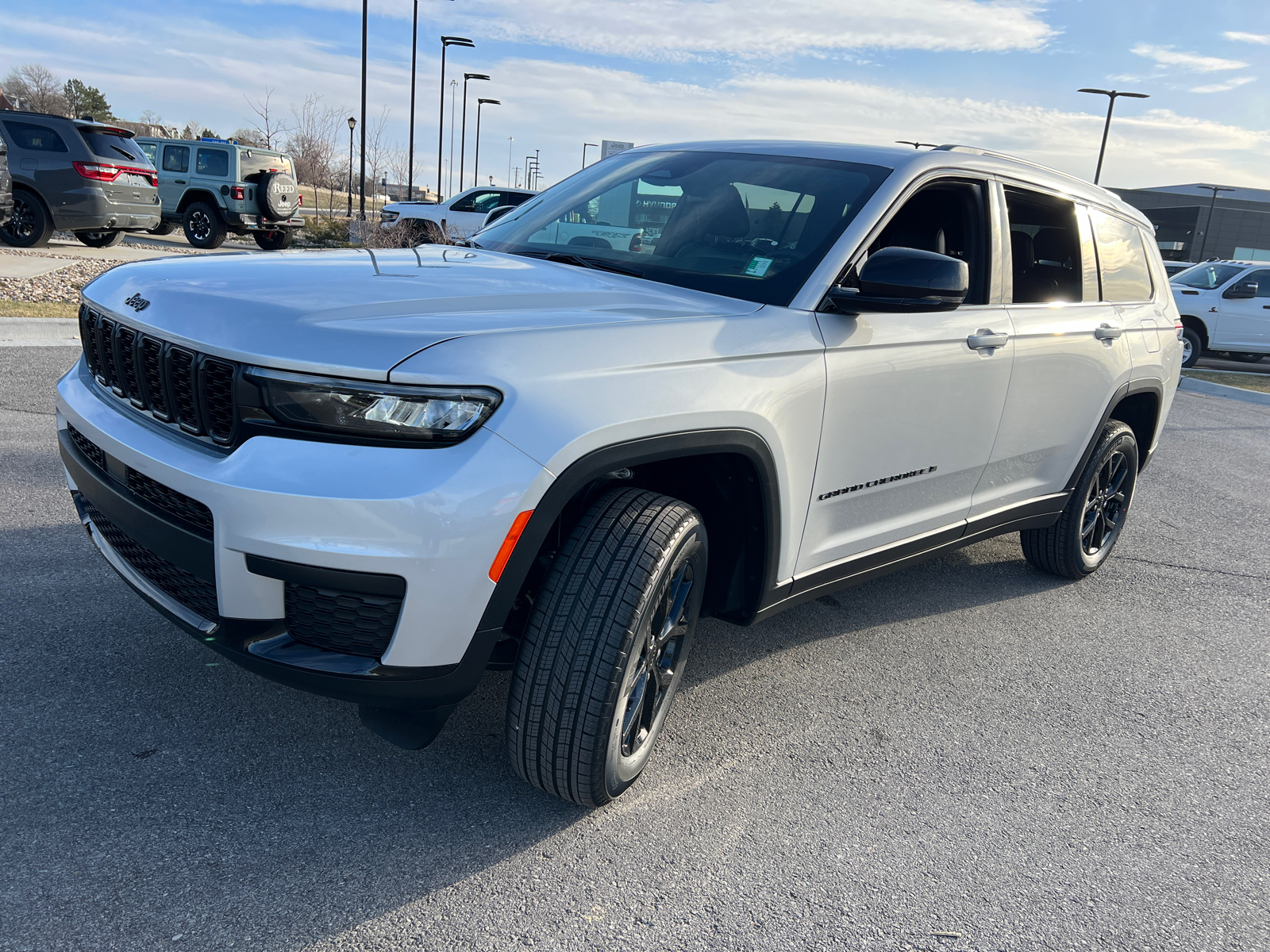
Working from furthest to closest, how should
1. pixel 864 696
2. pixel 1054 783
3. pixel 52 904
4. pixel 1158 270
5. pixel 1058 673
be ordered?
pixel 1158 270 → pixel 1058 673 → pixel 864 696 → pixel 1054 783 → pixel 52 904

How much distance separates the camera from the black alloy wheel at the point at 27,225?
47.7ft

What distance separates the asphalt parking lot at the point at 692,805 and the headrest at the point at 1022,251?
1.49 meters

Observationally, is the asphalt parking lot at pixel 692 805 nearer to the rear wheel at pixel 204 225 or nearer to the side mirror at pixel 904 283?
the side mirror at pixel 904 283

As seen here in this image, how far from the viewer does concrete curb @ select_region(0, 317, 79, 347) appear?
Result: 8.12 meters

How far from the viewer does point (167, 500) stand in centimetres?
221

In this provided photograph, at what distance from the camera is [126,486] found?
7.79 ft

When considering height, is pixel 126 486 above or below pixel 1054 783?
above

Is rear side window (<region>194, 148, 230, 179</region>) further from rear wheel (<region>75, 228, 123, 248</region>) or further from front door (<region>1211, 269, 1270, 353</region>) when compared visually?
front door (<region>1211, 269, 1270, 353</region>)

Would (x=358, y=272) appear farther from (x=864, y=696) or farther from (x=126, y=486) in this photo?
(x=864, y=696)

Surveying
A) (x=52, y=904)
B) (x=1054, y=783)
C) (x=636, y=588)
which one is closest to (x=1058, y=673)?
(x=1054, y=783)

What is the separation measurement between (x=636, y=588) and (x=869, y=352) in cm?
113

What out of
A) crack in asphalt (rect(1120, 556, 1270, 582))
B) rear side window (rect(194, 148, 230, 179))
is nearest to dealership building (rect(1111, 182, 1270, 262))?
rear side window (rect(194, 148, 230, 179))

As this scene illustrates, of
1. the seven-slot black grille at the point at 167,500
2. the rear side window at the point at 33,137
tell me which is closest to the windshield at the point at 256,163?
the rear side window at the point at 33,137

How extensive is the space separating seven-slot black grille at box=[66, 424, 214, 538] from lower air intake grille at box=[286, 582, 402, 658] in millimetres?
250
